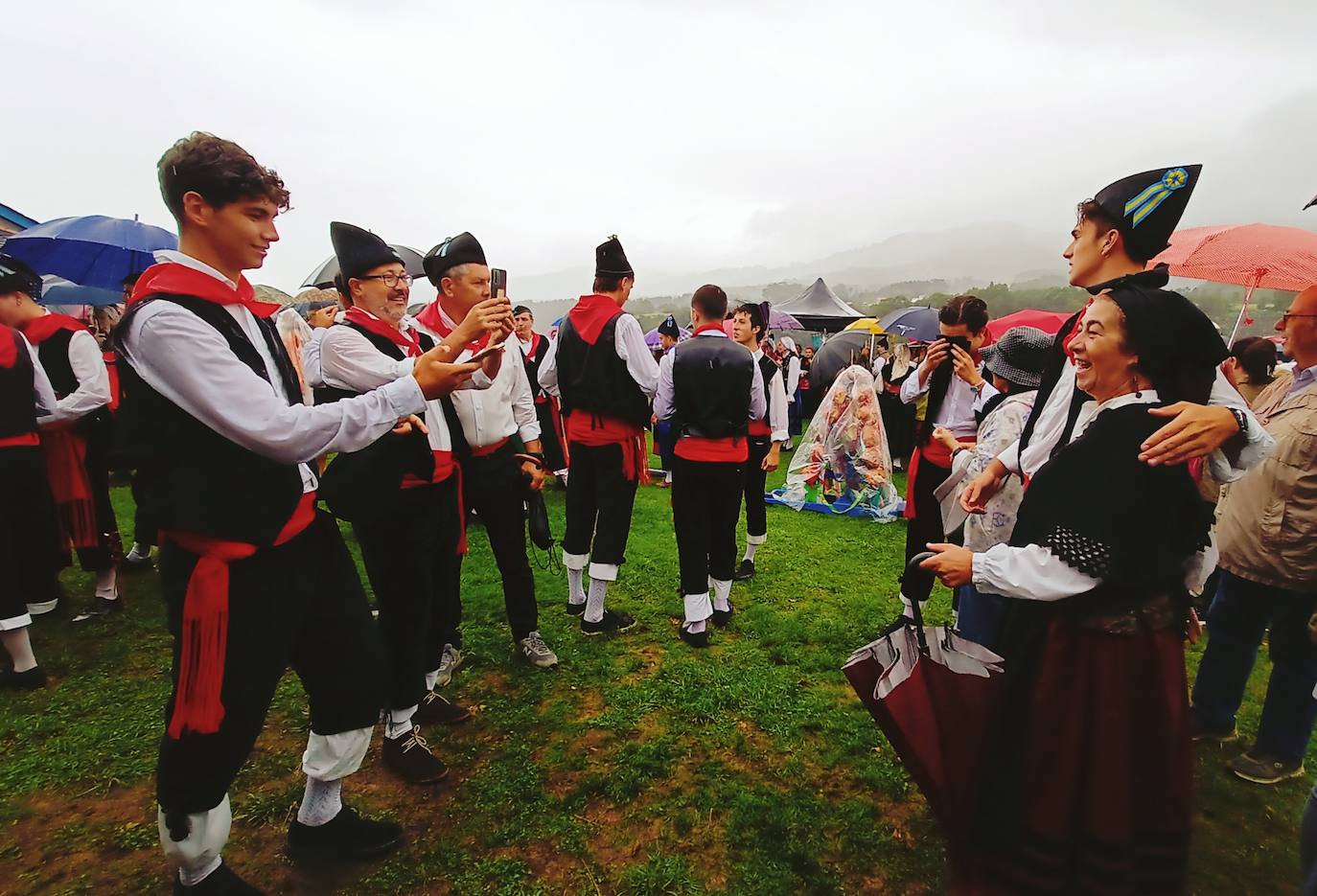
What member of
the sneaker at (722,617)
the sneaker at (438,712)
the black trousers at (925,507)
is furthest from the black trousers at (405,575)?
the black trousers at (925,507)

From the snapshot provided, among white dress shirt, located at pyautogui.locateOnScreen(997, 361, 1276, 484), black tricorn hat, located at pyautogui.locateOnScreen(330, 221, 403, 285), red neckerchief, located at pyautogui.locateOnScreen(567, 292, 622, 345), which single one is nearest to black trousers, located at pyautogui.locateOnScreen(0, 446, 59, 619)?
black tricorn hat, located at pyautogui.locateOnScreen(330, 221, 403, 285)

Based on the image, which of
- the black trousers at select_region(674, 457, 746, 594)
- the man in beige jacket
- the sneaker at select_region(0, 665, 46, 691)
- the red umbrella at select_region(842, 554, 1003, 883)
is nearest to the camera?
the red umbrella at select_region(842, 554, 1003, 883)

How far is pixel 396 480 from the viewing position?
2.54 metres

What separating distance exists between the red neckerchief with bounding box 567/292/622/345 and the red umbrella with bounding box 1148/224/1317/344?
327cm

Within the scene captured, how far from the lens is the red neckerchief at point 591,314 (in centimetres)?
409

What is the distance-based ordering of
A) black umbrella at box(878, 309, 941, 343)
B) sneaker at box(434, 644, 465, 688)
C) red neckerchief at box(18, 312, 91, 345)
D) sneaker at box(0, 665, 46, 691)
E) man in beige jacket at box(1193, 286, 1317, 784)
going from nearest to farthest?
man in beige jacket at box(1193, 286, 1317, 784) < sneaker at box(0, 665, 46, 691) < sneaker at box(434, 644, 465, 688) < red neckerchief at box(18, 312, 91, 345) < black umbrella at box(878, 309, 941, 343)

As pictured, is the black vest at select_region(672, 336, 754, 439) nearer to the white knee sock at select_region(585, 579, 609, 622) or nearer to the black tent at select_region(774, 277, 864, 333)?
the white knee sock at select_region(585, 579, 609, 622)

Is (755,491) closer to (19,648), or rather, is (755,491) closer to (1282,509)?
(1282,509)

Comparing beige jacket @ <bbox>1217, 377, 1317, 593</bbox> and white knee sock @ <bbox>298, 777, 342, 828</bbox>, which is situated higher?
beige jacket @ <bbox>1217, 377, 1317, 593</bbox>

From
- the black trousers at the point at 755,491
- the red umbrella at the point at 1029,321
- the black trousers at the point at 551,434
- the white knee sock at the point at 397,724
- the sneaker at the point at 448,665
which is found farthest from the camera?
the red umbrella at the point at 1029,321

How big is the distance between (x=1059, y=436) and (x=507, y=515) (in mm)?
2697

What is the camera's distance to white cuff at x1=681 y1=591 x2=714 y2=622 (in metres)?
4.13

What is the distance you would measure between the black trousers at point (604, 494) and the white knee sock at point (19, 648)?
10.2 ft

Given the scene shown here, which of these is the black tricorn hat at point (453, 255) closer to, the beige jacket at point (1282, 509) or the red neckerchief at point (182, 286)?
the red neckerchief at point (182, 286)
